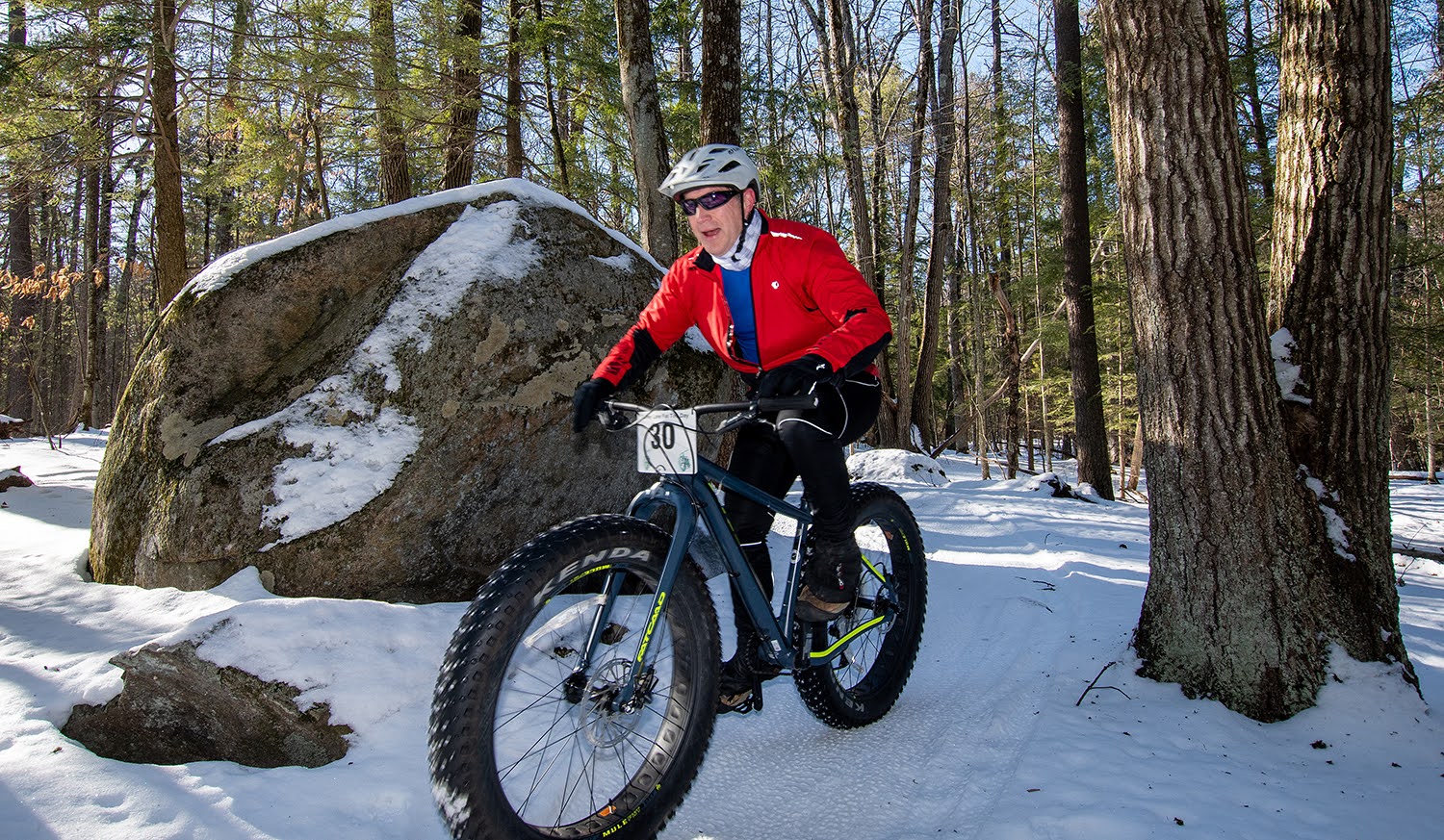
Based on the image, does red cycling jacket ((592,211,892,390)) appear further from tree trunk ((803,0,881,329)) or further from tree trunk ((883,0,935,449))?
tree trunk ((883,0,935,449))

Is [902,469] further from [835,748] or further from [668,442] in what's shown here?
[668,442]

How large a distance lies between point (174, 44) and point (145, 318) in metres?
29.7

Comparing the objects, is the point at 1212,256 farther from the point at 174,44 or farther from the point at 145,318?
the point at 145,318

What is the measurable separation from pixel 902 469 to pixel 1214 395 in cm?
764

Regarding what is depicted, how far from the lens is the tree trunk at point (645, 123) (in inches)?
249

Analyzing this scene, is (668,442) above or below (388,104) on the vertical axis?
below

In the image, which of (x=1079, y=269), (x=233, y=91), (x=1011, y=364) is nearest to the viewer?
(x=233, y=91)

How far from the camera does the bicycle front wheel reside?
66.6 inches

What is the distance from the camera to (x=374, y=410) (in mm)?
3578

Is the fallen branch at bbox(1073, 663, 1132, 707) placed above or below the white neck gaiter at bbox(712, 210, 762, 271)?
below

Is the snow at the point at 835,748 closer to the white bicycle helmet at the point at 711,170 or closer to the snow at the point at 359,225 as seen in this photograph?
the snow at the point at 359,225

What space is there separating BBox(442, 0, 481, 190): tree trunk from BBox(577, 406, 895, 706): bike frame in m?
7.52

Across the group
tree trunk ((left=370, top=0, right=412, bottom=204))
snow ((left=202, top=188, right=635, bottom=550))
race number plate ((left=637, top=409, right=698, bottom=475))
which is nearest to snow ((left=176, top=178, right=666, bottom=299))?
snow ((left=202, top=188, right=635, bottom=550))

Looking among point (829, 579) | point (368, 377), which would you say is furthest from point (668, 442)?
point (368, 377)
